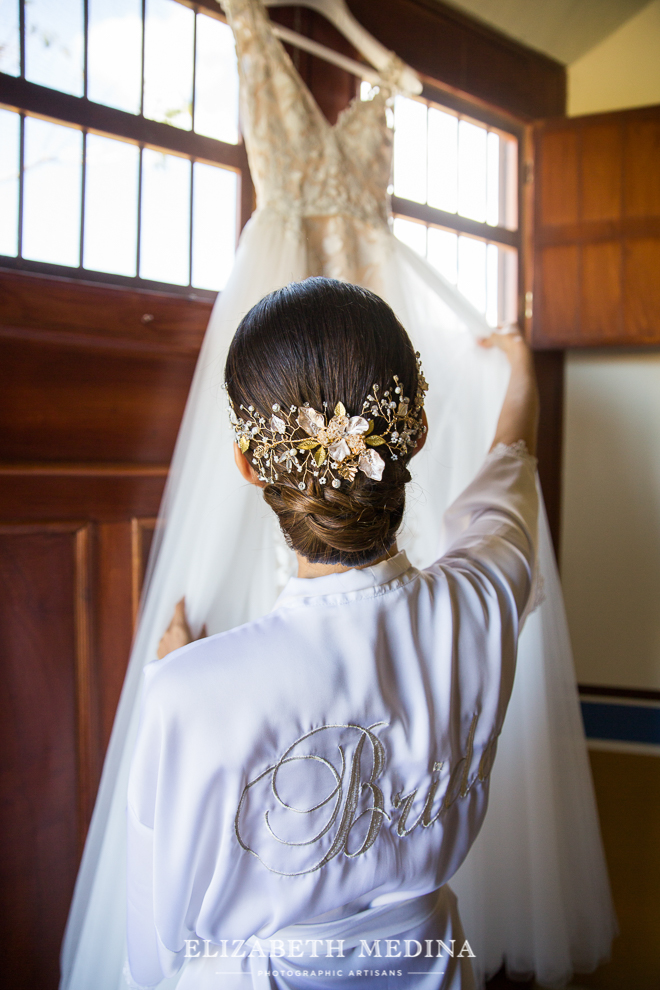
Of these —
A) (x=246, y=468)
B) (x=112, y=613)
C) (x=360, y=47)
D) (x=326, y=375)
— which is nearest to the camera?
(x=326, y=375)

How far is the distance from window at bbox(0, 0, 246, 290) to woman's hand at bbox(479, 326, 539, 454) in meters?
0.84

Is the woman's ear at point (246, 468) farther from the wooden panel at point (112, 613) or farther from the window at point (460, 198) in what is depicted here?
the window at point (460, 198)

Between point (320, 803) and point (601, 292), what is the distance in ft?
7.03

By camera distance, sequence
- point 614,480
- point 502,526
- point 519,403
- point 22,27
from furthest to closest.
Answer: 1. point 614,480
2. point 22,27
3. point 519,403
4. point 502,526

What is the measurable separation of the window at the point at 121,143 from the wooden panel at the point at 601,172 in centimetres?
130

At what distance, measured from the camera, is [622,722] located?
2621 millimetres

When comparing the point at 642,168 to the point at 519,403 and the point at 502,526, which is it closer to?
the point at 519,403

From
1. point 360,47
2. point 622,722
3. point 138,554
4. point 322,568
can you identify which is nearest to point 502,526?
point 322,568

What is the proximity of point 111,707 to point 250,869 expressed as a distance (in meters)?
0.91

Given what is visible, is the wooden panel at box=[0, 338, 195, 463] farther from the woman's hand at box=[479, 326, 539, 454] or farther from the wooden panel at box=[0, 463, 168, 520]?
the woman's hand at box=[479, 326, 539, 454]

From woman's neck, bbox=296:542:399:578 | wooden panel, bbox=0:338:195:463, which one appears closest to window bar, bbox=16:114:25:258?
wooden panel, bbox=0:338:195:463

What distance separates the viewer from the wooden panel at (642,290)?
2.22 metres

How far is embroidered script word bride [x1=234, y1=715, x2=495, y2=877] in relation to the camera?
2.26 ft

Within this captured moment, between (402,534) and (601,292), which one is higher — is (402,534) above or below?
below
